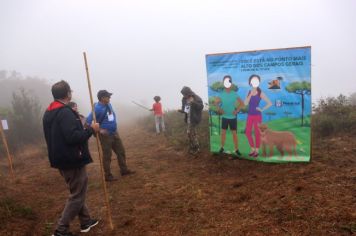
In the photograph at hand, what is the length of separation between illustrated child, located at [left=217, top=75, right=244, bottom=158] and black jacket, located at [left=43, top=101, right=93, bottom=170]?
13.1ft

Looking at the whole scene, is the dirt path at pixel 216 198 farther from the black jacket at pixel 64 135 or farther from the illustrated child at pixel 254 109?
the black jacket at pixel 64 135

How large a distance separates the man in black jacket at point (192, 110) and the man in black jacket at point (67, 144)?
4.76 metres

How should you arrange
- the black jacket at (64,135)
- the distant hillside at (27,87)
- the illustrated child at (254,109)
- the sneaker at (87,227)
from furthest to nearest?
the distant hillside at (27,87) → the illustrated child at (254,109) → the sneaker at (87,227) → the black jacket at (64,135)

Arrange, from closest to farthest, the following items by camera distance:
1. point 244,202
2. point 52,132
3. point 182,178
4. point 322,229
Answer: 1. point 322,229
2. point 52,132
3. point 244,202
4. point 182,178

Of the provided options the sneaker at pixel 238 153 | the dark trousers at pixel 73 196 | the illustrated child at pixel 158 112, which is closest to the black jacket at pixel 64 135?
the dark trousers at pixel 73 196

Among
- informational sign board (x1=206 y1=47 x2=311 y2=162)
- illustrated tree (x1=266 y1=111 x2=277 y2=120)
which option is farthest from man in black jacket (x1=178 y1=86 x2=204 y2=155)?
illustrated tree (x1=266 y1=111 x2=277 y2=120)

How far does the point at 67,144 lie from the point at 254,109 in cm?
429

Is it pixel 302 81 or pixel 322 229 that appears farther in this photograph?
pixel 302 81

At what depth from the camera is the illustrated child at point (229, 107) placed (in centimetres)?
759

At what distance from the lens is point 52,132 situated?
4.45 meters

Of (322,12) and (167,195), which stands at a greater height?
(322,12)

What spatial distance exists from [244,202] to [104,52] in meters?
80.3

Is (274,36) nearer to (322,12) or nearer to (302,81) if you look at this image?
(322,12)

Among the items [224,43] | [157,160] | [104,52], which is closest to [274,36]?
[224,43]
